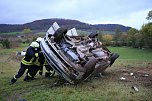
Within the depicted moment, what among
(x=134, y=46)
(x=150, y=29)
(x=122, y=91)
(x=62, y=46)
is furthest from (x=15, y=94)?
(x=134, y=46)

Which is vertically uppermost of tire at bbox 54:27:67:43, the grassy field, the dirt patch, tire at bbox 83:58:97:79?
tire at bbox 54:27:67:43

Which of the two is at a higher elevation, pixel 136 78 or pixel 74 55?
pixel 74 55

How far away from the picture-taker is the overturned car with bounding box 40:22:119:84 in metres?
8.23

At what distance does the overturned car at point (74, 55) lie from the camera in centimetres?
823

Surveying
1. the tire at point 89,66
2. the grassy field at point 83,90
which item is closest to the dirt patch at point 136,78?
the grassy field at point 83,90

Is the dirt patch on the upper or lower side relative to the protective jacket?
lower

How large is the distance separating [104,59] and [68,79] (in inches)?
64.6

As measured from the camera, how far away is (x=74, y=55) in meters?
8.71

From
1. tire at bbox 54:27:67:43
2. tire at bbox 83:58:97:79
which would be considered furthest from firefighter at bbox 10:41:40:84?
tire at bbox 83:58:97:79

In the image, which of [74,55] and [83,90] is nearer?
[83,90]

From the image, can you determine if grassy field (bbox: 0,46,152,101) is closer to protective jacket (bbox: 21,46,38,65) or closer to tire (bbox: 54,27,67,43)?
protective jacket (bbox: 21,46,38,65)

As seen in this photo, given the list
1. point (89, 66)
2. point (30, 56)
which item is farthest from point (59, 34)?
point (89, 66)

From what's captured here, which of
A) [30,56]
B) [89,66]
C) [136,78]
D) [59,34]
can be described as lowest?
[136,78]

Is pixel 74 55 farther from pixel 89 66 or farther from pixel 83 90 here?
pixel 83 90
